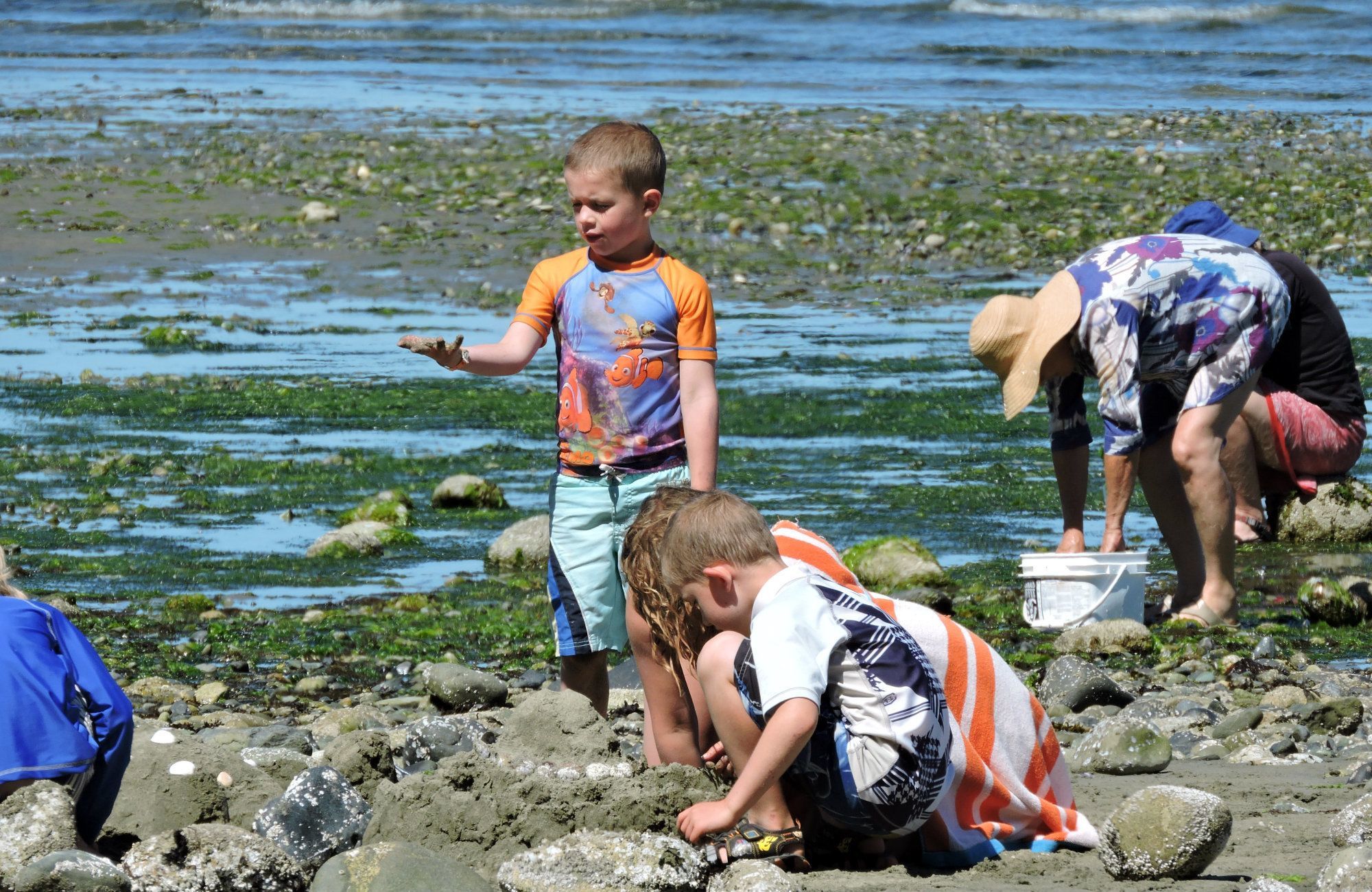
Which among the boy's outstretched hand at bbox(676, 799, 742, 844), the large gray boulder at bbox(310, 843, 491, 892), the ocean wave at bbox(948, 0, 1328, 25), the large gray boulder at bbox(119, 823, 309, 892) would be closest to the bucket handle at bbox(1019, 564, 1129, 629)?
the boy's outstretched hand at bbox(676, 799, 742, 844)

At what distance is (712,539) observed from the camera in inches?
151

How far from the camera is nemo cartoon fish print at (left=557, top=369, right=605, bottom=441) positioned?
4.88 meters

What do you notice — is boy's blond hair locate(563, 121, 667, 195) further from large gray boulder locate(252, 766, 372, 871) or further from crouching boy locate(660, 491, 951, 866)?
large gray boulder locate(252, 766, 372, 871)

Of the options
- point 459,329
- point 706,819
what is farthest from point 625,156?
point 459,329

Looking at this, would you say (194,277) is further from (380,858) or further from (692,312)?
(380,858)

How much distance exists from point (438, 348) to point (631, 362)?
0.55m

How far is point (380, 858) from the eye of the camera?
12.0 feet

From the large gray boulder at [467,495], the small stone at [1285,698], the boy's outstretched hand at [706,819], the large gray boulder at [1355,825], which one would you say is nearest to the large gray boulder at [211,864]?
the boy's outstretched hand at [706,819]

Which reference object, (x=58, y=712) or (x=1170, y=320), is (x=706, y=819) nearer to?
(x=58, y=712)

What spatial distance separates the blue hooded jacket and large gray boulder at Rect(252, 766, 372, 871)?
1.16 feet

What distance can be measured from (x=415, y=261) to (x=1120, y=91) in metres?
11.9

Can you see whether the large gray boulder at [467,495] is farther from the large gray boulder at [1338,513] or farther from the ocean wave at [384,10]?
the ocean wave at [384,10]

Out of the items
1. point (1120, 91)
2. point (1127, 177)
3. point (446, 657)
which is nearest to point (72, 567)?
point (446, 657)

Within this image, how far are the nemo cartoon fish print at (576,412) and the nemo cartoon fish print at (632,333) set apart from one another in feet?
A: 0.51
